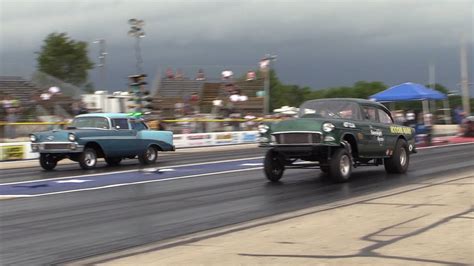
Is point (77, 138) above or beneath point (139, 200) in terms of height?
above

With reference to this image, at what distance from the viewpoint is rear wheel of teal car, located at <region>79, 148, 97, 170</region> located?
18.5m

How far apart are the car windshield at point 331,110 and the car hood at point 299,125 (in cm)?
71

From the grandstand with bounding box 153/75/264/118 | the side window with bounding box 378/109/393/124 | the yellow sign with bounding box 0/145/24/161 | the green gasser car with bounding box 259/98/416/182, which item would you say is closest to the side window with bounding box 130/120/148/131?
the yellow sign with bounding box 0/145/24/161

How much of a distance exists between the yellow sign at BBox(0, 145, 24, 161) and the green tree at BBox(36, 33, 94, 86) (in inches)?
2310

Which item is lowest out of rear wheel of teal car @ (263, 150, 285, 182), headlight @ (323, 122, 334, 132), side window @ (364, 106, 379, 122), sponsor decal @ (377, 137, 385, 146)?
rear wheel of teal car @ (263, 150, 285, 182)

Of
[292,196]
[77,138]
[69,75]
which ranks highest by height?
[69,75]

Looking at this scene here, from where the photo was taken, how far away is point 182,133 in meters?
32.0

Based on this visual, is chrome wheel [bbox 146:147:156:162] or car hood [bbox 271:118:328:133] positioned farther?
chrome wheel [bbox 146:147:156:162]

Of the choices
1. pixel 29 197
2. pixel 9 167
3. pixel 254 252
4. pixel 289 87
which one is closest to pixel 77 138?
pixel 9 167

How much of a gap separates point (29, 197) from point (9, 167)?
941 centimetres

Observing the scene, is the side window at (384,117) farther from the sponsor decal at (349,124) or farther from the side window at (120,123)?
the side window at (120,123)

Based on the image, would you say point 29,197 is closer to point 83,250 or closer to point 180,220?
point 180,220

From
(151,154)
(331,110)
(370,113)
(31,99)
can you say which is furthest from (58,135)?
(31,99)

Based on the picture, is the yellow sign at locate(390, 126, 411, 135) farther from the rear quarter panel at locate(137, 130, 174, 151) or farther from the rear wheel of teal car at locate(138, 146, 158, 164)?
the rear wheel of teal car at locate(138, 146, 158, 164)
